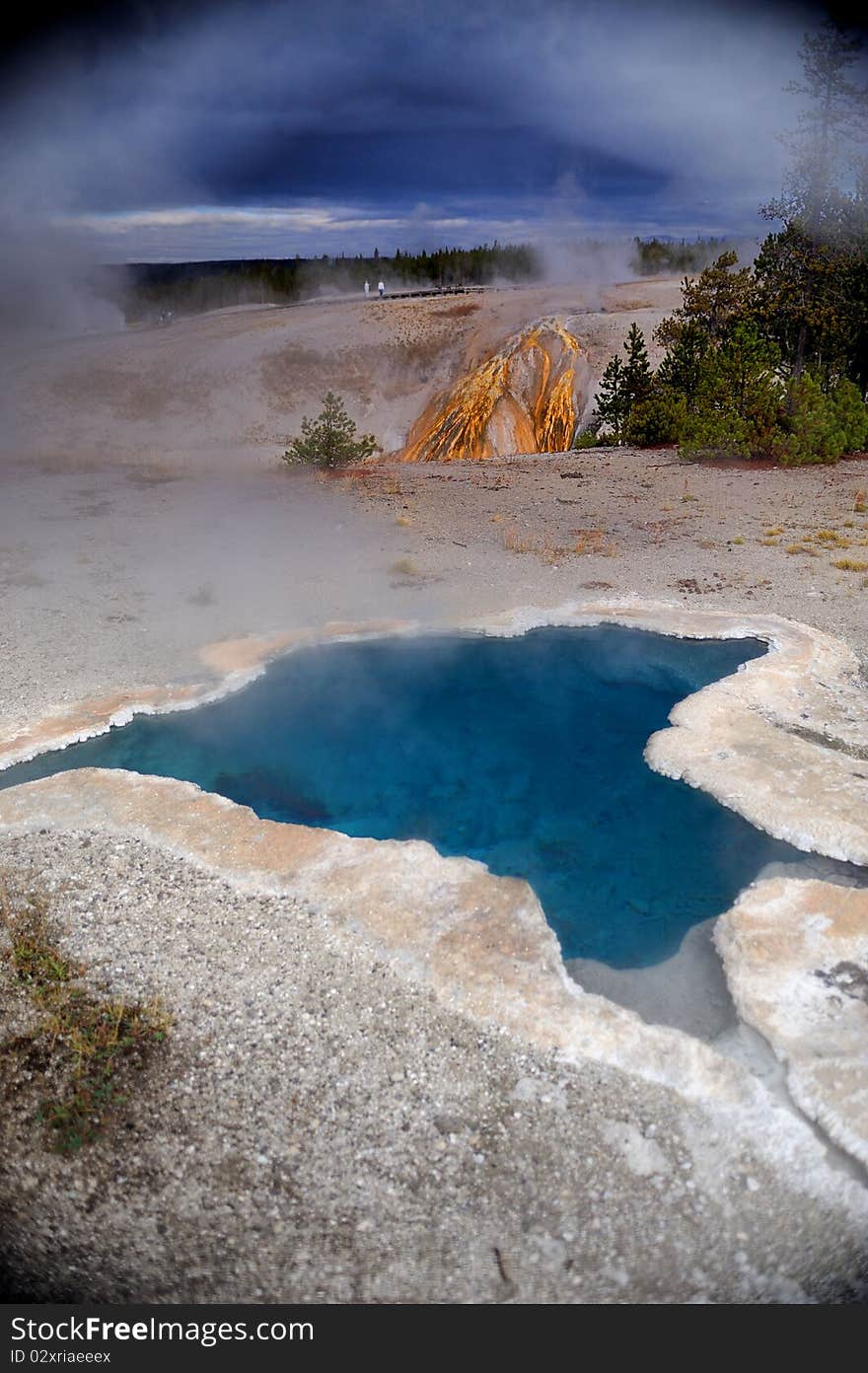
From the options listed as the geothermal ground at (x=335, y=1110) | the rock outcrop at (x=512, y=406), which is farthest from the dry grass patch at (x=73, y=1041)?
the rock outcrop at (x=512, y=406)

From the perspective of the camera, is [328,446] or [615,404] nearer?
[328,446]

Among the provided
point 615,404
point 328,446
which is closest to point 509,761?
point 328,446

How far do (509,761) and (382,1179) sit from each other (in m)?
4.49

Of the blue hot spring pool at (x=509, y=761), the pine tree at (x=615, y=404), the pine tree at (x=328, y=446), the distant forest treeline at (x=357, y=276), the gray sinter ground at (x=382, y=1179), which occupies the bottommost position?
the gray sinter ground at (x=382, y=1179)

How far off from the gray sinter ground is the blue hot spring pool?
4.40 feet

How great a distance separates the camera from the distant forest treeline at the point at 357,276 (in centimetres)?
5715

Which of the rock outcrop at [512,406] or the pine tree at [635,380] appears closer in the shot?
the pine tree at [635,380]

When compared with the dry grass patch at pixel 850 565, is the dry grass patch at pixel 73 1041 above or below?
below

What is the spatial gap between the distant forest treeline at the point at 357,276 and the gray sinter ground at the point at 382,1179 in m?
56.0

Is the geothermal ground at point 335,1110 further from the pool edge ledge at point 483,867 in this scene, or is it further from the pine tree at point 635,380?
the pine tree at point 635,380

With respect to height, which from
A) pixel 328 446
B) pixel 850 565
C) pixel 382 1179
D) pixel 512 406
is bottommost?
pixel 382 1179

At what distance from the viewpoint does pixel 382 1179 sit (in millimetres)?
4074

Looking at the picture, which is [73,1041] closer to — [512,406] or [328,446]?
[328,446]

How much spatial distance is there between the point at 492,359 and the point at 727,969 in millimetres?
29042
